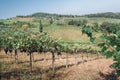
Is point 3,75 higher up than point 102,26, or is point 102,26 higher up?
point 102,26

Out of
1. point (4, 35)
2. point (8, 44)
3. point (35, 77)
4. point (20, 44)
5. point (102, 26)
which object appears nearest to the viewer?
point (102, 26)

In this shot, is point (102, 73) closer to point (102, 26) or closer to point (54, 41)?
point (54, 41)

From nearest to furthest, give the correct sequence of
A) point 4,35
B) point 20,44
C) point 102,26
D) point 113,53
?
point 102,26 < point 113,53 < point 20,44 < point 4,35

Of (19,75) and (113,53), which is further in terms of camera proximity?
(19,75)

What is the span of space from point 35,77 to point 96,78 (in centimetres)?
720

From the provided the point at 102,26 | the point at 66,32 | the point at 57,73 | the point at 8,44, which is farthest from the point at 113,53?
the point at 66,32

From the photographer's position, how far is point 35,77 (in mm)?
33125

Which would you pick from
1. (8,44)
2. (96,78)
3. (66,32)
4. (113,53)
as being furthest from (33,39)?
(66,32)

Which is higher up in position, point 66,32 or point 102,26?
point 102,26

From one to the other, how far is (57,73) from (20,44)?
596 centimetres

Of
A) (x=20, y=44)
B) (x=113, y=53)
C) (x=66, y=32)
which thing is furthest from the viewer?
(x=66, y=32)

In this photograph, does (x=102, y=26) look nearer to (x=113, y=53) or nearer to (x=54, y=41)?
(x=113, y=53)

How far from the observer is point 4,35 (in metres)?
42.1

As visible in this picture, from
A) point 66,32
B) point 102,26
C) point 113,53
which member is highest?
point 102,26
